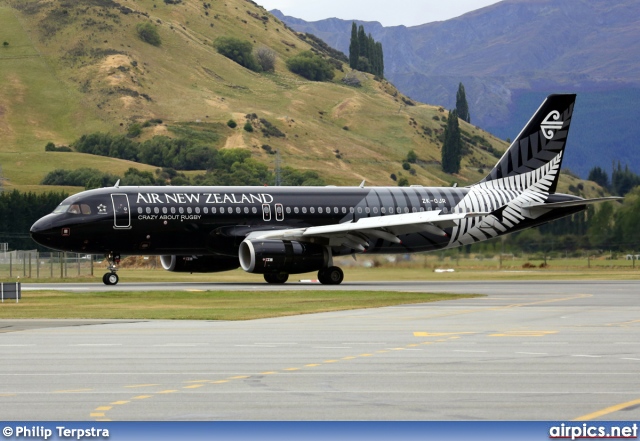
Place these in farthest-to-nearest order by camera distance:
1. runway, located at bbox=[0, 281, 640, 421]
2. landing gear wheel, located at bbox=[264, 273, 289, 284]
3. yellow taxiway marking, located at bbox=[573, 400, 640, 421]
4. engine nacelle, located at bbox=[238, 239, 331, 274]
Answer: landing gear wheel, located at bbox=[264, 273, 289, 284], engine nacelle, located at bbox=[238, 239, 331, 274], runway, located at bbox=[0, 281, 640, 421], yellow taxiway marking, located at bbox=[573, 400, 640, 421]

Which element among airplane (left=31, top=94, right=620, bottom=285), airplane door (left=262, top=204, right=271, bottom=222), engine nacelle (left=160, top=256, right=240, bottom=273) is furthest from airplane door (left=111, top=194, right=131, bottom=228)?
airplane door (left=262, top=204, right=271, bottom=222)

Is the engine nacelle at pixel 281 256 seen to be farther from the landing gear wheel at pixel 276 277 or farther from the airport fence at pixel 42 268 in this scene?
the airport fence at pixel 42 268

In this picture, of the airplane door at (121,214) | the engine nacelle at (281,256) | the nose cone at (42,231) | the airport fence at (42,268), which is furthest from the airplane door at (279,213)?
the airport fence at (42,268)

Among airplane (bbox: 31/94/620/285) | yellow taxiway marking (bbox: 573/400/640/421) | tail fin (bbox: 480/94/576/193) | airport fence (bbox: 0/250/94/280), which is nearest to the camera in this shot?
yellow taxiway marking (bbox: 573/400/640/421)

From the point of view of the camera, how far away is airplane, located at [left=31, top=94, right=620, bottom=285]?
48281mm

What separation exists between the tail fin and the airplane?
9 cm

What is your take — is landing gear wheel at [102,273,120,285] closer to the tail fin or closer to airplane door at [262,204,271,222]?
airplane door at [262,204,271,222]

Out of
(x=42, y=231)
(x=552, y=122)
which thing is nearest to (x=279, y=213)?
(x=42, y=231)

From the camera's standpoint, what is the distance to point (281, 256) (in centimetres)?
4728

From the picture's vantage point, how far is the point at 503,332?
2512 cm

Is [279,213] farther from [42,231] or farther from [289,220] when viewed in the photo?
[42,231]

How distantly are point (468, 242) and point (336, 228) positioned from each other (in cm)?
960

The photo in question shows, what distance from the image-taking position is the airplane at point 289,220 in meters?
48.3

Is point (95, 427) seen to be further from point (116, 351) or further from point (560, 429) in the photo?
point (116, 351)
